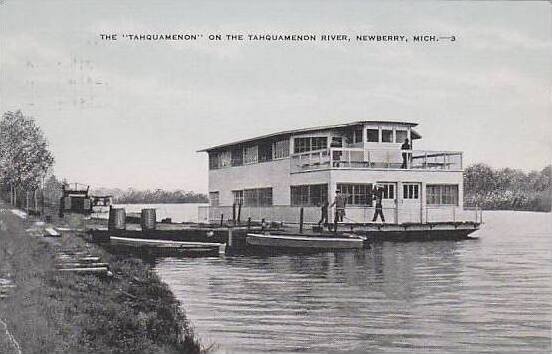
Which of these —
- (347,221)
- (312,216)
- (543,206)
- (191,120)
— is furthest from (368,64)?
(312,216)

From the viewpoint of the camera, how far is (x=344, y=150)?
8766 mm

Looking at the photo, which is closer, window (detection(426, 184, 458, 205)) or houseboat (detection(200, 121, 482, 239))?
houseboat (detection(200, 121, 482, 239))

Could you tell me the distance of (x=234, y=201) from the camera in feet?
29.8

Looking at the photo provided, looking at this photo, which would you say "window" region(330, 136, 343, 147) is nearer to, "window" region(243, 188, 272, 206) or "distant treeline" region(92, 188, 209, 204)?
"window" region(243, 188, 272, 206)

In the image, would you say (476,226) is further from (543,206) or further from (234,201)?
(234,201)

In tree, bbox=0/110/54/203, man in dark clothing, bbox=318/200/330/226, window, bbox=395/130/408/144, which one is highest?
window, bbox=395/130/408/144

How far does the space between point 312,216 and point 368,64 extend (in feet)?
15.9

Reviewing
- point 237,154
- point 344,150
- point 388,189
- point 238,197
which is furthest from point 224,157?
point 238,197

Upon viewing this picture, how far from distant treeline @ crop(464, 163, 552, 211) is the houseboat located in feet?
0.84

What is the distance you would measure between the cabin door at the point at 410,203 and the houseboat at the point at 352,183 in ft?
0.04

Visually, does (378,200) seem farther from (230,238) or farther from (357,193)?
(230,238)

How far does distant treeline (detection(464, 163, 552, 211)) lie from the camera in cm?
467

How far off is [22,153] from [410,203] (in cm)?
518

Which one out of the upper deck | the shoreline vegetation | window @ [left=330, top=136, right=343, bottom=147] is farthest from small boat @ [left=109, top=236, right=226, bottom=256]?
window @ [left=330, top=136, right=343, bottom=147]
